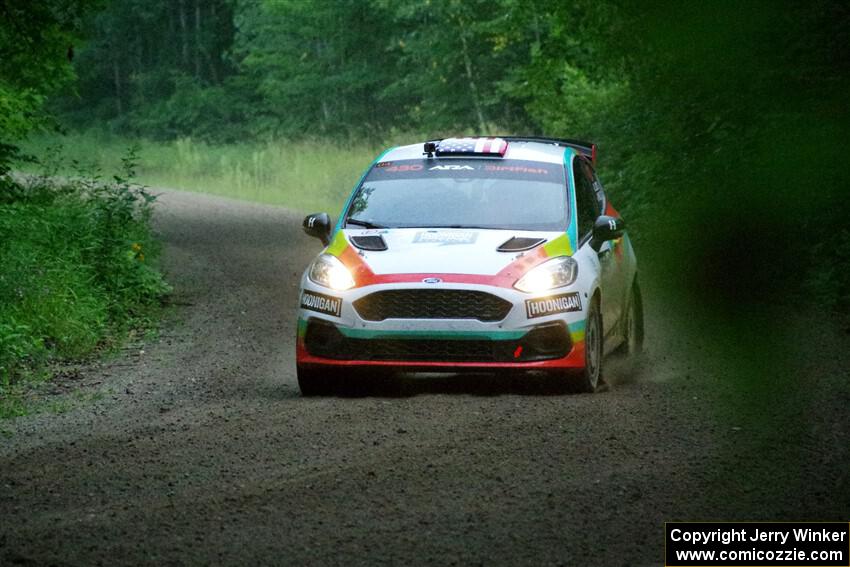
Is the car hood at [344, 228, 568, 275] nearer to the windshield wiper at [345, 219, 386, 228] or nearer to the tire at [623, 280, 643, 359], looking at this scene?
the windshield wiper at [345, 219, 386, 228]

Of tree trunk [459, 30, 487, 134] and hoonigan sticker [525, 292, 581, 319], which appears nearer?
hoonigan sticker [525, 292, 581, 319]

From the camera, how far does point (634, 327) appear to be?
12.5 metres

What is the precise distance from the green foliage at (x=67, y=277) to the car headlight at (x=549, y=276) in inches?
157

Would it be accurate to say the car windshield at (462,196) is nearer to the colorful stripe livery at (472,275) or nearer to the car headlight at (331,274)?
the colorful stripe livery at (472,275)

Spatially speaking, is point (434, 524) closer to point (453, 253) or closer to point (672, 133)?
point (453, 253)

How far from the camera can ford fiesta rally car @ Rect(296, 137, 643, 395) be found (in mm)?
→ 9625

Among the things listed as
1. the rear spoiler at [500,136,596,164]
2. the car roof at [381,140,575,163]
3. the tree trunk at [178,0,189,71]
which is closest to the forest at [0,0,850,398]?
the car roof at [381,140,575,163]

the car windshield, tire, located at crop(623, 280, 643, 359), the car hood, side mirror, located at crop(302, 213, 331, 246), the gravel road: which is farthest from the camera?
tire, located at crop(623, 280, 643, 359)

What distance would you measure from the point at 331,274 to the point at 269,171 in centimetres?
2727

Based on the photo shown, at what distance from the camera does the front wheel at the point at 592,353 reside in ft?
32.3

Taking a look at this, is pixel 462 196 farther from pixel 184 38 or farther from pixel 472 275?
pixel 184 38

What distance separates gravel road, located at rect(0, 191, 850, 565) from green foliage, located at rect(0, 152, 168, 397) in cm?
81

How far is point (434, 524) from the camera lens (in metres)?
6.16

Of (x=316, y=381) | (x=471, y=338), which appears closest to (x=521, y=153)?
(x=471, y=338)
